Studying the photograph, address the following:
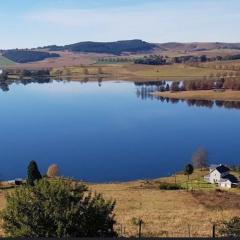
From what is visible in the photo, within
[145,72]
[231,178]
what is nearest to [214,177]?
[231,178]

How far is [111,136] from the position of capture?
65.1 metres

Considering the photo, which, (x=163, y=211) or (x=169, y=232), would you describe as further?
(x=163, y=211)

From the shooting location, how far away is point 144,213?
24625 mm

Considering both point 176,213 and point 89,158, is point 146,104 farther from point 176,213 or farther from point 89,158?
point 176,213

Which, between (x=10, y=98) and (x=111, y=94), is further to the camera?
(x=111, y=94)

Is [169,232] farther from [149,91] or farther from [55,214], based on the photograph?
[149,91]

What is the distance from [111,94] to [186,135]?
5249cm

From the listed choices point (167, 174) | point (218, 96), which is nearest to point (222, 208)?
point (167, 174)

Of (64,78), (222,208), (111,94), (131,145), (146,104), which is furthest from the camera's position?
(64,78)

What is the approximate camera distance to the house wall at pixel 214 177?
3872 centimetres

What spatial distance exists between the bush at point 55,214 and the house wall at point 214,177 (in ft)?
84.1

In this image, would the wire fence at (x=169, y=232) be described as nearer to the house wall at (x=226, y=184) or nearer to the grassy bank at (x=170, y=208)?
the grassy bank at (x=170, y=208)

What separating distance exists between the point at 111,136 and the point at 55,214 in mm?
52121

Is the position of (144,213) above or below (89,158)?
above
